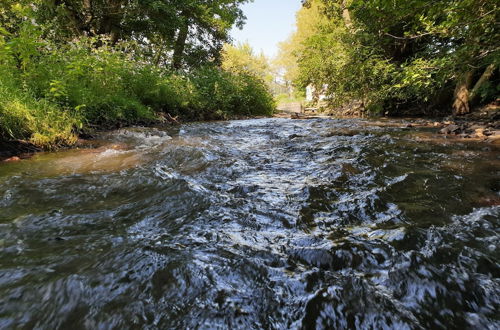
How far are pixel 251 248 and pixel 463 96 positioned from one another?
1110cm

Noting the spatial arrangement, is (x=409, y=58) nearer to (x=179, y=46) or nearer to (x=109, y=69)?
(x=109, y=69)

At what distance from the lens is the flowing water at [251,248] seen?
130cm

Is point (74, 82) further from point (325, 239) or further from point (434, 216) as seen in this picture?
point (434, 216)

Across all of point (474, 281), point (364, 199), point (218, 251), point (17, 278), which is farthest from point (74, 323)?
point (364, 199)

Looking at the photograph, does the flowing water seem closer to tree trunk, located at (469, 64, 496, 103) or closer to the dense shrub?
the dense shrub

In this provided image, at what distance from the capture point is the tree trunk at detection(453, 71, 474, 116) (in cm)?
959

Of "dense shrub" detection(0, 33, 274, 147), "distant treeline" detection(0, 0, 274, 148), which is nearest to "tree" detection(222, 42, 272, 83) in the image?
"distant treeline" detection(0, 0, 274, 148)

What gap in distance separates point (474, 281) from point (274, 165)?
2.64 metres

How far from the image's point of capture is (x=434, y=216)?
7.15 feet

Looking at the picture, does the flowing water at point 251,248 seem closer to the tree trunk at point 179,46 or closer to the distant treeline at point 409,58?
the distant treeline at point 409,58

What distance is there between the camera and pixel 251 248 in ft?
5.95

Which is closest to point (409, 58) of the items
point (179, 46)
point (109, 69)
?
point (109, 69)

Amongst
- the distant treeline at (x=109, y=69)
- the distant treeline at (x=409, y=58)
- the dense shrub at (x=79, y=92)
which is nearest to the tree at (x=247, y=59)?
the distant treeline at (x=109, y=69)

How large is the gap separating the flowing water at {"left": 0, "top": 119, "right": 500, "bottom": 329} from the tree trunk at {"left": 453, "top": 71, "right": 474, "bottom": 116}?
25.3 ft
